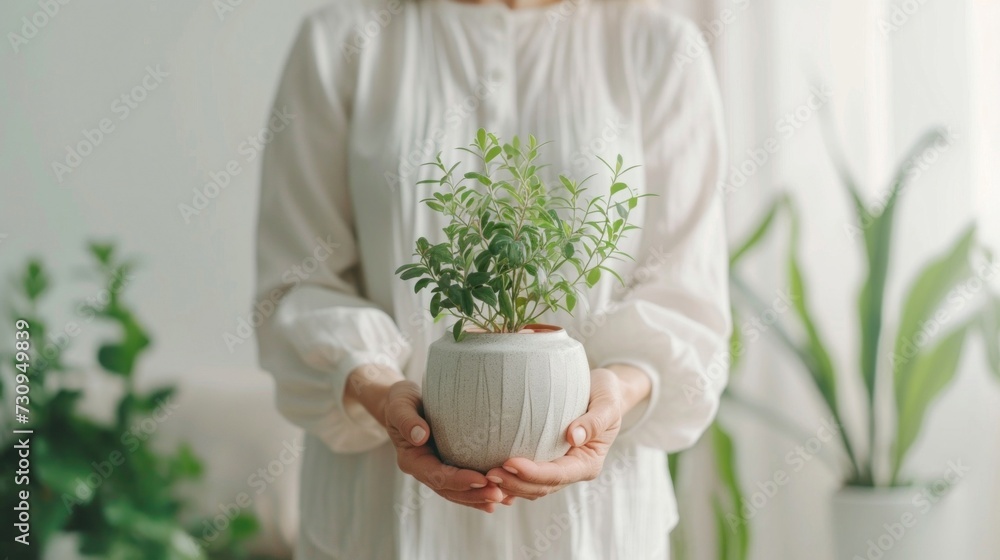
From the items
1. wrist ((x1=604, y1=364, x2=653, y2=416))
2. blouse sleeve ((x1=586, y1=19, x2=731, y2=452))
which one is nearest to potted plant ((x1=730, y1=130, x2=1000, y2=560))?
blouse sleeve ((x1=586, y1=19, x2=731, y2=452))

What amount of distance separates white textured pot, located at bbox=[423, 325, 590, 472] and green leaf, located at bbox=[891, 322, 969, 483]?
1.00 metres

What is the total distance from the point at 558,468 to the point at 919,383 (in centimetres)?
103

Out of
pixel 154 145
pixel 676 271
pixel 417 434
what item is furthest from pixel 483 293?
pixel 154 145

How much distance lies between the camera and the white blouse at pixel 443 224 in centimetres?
74

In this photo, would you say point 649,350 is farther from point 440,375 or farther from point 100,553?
point 100,553

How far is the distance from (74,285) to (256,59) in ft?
1.95

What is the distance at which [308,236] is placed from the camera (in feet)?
2.68

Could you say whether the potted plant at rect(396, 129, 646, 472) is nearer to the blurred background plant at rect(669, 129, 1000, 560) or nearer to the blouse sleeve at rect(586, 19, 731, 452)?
the blouse sleeve at rect(586, 19, 731, 452)

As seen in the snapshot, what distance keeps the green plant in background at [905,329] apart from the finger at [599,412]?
0.87 meters

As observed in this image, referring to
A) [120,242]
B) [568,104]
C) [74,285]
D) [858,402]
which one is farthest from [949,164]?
[74,285]

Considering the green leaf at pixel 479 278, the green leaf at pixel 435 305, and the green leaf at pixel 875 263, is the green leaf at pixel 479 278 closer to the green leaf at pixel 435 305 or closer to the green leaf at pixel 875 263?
the green leaf at pixel 435 305

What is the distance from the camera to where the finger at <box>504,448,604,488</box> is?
1.87ft

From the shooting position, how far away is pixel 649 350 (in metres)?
0.74

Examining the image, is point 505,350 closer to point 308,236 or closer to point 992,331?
point 308,236
